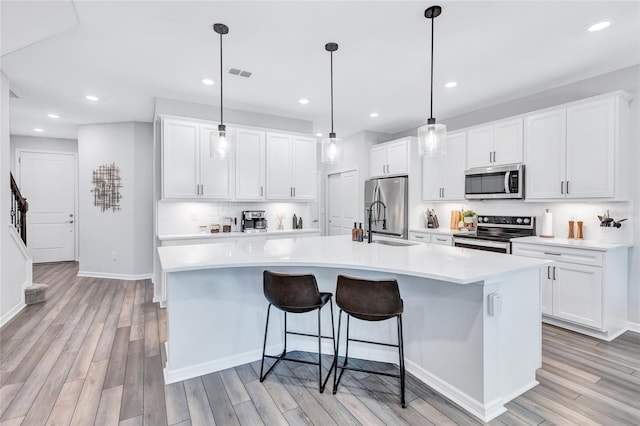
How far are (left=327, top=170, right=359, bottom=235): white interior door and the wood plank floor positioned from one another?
3914 mm

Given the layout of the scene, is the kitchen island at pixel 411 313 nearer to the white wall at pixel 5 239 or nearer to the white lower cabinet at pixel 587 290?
the white lower cabinet at pixel 587 290

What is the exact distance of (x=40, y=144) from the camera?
6895mm

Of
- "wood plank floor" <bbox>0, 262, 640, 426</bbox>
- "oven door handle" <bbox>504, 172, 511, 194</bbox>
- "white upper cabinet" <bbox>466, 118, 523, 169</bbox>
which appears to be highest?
"white upper cabinet" <bbox>466, 118, 523, 169</bbox>

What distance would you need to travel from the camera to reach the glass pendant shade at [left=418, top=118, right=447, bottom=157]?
2469 mm

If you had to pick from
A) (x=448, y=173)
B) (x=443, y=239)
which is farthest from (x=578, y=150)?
(x=443, y=239)

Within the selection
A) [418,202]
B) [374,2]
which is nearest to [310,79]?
[374,2]

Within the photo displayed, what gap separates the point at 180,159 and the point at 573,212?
4.98 m

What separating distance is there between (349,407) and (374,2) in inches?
111

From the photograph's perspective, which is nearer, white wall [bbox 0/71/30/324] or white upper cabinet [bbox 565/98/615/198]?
white upper cabinet [bbox 565/98/615/198]

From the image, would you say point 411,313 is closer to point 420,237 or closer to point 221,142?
point 221,142

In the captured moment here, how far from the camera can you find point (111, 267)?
226 inches

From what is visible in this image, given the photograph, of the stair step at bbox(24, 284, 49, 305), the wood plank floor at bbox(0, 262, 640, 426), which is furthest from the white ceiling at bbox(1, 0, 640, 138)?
the wood plank floor at bbox(0, 262, 640, 426)

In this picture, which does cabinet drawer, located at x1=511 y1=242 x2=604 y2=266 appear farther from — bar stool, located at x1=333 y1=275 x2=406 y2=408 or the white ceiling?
bar stool, located at x1=333 y1=275 x2=406 y2=408

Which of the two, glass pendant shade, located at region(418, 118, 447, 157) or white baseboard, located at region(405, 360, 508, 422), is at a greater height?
glass pendant shade, located at region(418, 118, 447, 157)
